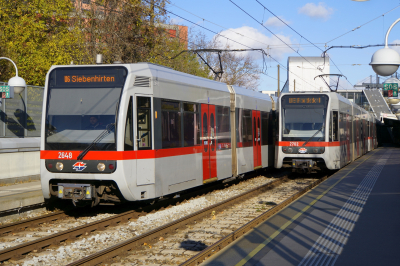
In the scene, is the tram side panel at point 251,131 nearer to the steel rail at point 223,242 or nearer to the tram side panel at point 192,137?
the tram side panel at point 192,137

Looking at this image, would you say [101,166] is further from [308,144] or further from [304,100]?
[304,100]

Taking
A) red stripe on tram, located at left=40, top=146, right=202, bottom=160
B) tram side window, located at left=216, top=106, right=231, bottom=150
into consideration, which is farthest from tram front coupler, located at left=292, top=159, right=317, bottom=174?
red stripe on tram, located at left=40, top=146, right=202, bottom=160

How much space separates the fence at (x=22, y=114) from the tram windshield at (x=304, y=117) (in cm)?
900

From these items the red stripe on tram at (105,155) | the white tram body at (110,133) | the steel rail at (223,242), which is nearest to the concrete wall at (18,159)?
the white tram body at (110,133)

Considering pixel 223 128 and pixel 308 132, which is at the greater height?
pixel 223 128

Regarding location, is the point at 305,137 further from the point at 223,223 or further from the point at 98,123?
the point at 98,123

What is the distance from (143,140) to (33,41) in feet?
35.2

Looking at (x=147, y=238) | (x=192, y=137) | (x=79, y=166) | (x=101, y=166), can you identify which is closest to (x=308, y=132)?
(x=192, y=137)

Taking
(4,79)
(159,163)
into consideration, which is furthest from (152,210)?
(4,79)

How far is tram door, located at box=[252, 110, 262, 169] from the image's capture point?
1779 centimetres

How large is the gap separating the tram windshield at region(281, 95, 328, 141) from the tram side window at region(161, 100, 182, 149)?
7693mm

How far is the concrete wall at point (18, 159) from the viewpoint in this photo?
1497 cm

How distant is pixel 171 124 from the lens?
1111 cm

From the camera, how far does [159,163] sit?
10383 millimetres
